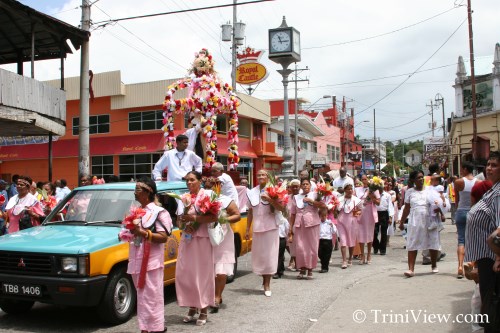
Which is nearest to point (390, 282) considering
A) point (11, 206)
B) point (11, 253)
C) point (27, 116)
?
point (11, 253)

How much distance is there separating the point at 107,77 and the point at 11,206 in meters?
24.0

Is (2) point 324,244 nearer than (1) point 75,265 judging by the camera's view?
No

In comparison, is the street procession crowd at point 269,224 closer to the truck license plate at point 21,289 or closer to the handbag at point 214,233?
the handbag at point 214,233

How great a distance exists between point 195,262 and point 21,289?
6.80 feet

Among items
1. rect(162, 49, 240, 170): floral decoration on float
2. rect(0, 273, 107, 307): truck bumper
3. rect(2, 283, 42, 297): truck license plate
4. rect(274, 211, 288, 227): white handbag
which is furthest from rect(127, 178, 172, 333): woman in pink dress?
rect(162, 49, 240, 170): floral decoration on float

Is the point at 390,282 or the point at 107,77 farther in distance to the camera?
the point at 107,77

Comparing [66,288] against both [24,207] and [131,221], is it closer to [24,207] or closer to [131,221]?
[131,221]

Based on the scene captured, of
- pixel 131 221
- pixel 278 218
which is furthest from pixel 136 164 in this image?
pixel 131 221

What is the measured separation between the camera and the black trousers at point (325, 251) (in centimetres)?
1033

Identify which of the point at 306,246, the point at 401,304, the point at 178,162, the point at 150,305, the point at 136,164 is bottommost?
the point at 401,304

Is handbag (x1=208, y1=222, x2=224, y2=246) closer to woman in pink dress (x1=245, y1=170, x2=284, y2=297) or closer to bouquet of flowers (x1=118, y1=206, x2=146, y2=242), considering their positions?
bouquet of flowers (x1=118, y1=206, x2=146, y2=242)

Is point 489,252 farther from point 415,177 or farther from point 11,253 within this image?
point 11,253

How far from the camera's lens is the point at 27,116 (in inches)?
633

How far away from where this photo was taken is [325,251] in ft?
34.0
